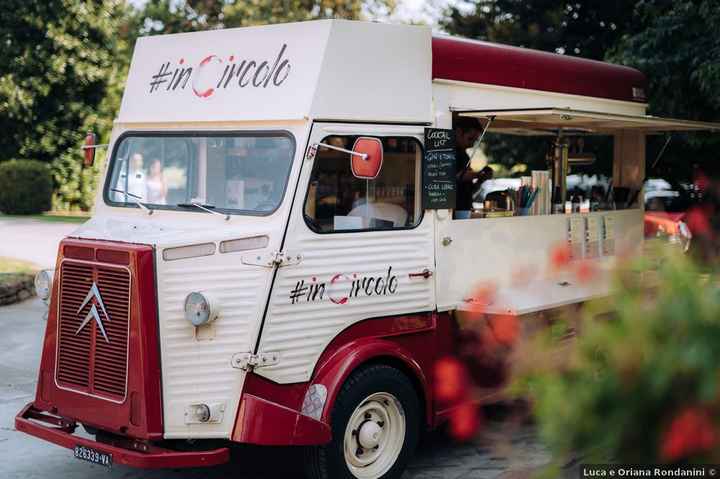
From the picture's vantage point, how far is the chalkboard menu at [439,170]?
6117 millimetres

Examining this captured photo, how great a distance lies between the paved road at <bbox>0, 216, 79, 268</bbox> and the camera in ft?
50.9

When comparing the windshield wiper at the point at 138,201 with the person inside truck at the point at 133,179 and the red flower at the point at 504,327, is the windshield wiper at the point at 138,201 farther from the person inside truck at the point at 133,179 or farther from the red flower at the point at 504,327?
the red flower at the point at 504,327

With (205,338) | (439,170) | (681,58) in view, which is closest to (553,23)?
(681,58)

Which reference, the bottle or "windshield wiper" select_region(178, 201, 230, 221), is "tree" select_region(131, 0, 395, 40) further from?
"windshield wiper" select_region(178, 201, 230, 221)

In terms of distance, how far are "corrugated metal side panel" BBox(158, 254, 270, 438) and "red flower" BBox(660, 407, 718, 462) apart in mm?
3360

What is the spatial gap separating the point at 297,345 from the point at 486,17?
486 inches

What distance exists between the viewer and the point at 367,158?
18.0 ft

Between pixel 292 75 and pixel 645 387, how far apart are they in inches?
156

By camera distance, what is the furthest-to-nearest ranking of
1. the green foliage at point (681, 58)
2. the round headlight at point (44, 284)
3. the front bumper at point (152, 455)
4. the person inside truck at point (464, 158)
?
1. the green foliage at point (681, 58)
2. the person inside truck at point (464, 158)
3. the round headlight at point (44, 284)
4. the front bumper at point (152, 455)

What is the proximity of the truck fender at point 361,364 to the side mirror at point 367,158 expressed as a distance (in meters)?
1.03

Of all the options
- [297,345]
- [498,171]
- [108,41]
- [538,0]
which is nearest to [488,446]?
[297,345]

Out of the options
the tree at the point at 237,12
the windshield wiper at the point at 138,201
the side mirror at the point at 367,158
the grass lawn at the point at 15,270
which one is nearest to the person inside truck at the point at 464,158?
the side mirror at the point at 367,158

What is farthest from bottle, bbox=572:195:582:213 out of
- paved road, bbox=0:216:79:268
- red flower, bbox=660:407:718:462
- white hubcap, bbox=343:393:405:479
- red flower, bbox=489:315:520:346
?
paved road, bbox=0:216:79:268

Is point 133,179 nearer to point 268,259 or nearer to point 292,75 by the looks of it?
point 292,75
